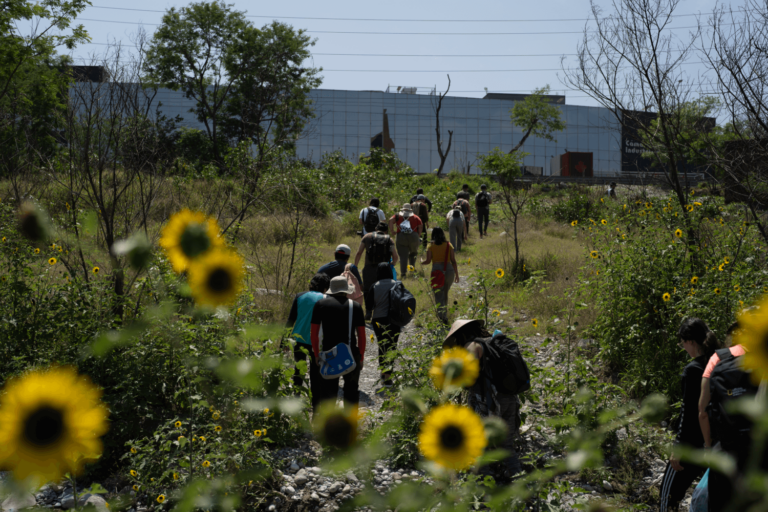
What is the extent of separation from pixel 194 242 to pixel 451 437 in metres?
0.47

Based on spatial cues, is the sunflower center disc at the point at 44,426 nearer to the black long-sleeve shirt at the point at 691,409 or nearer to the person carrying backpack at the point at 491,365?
the person carrying backpack at the point at 491,365

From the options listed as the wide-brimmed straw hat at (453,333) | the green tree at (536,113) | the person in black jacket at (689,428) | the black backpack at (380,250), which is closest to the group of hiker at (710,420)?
the person in black jacket at (689,428)

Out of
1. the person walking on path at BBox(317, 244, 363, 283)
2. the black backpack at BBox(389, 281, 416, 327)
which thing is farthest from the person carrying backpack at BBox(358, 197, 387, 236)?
the black backpack at BBox(389, 281, 416, 327)

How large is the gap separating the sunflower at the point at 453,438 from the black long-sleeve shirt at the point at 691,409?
299 cm

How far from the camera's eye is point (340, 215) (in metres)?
18.5

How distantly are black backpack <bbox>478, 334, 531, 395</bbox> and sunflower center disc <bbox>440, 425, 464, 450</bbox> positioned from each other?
2883mm

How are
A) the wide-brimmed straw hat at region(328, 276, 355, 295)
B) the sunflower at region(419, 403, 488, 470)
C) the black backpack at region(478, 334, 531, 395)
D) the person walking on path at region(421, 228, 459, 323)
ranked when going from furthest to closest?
the person walking on path at region(421, 228, 459, 323) < the wide-brimmed straw hat at region(328, 276, 355, 295) < the black backpack at region(478, 334, 531, 395) < the sunflower at region(419, 403, 488, 470)

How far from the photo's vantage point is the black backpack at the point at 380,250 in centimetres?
720

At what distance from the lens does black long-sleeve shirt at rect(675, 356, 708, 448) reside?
3.23 metres

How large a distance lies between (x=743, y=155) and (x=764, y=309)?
20.0 feet

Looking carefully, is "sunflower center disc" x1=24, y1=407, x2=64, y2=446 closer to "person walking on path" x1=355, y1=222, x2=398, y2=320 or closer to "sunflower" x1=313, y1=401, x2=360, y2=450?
"sunflower" x1=313, y1=401, x2=360, y2=450

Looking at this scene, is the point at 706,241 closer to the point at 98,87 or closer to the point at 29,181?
the point at 98,87

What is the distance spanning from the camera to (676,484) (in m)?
3.29

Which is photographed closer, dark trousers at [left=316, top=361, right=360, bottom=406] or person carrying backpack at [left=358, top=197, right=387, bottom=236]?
dark trousers at [left=316, top=361, right=360, bottom=406]
